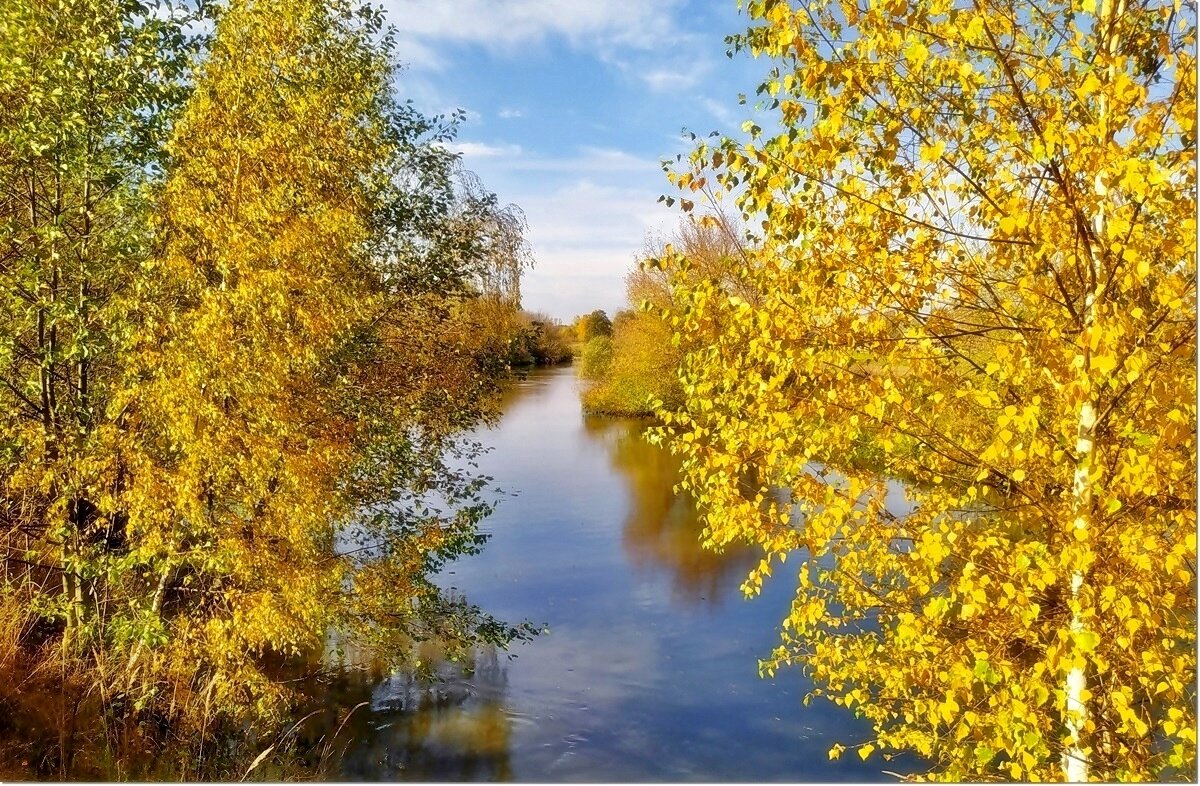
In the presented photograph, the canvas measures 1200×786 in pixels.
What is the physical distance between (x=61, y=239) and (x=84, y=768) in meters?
4.05

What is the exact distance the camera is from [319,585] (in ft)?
19.2

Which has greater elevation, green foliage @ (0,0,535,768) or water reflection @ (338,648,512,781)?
green foliage @ (0,0,535,768)

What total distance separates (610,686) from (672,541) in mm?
4765

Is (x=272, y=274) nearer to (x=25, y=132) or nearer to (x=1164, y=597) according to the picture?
(x=25, y=132)

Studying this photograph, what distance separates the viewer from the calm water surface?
6750 mm

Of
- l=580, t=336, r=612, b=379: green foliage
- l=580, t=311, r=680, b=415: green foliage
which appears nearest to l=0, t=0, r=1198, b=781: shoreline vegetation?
l=580, t=311, r=680, b=415: green foliage

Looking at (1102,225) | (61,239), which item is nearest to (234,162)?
(61,239)

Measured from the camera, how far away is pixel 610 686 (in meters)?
7.94

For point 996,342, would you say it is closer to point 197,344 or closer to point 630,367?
point 197,344

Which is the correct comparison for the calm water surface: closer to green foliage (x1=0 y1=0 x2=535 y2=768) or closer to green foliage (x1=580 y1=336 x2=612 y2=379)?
green foliage (x1=0 y1=0 x2=535 y2=768)

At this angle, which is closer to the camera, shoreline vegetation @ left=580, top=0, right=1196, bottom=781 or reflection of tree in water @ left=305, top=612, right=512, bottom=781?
shoreline vegetation @ left=580, top=0, right=1196, bottom=781

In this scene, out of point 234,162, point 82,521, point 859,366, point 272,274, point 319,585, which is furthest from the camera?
point 82,521

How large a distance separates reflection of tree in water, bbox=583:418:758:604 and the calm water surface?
5 centimetres

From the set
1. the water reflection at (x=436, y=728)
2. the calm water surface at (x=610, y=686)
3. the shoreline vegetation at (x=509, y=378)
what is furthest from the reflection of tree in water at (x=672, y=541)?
the water reflection at (x=436, y=728)
